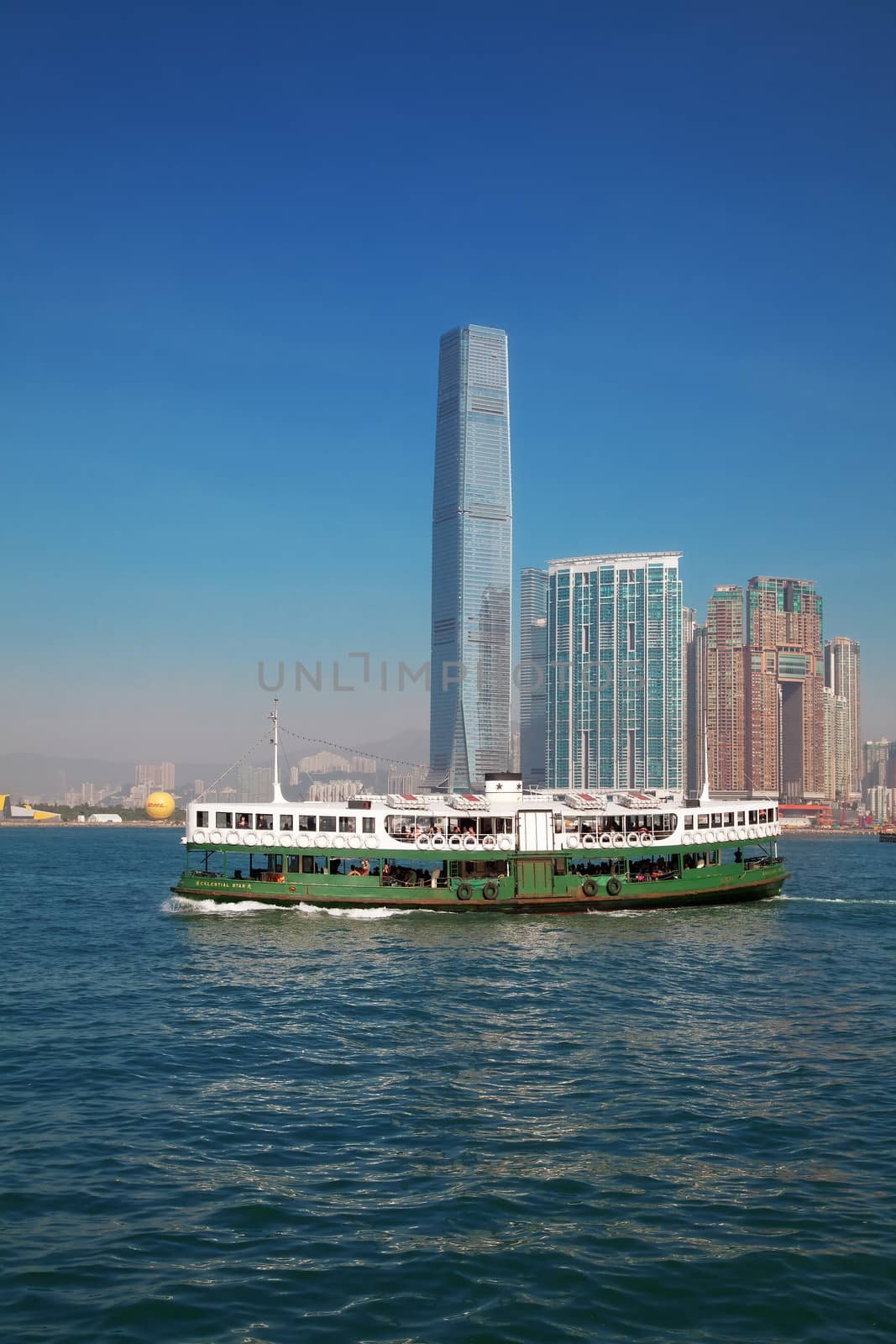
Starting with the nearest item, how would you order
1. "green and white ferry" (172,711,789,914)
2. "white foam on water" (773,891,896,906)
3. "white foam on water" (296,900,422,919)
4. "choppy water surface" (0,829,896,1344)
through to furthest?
"choppy water surface" (0,829,896,1344) → "white foam on water" (296,900,422,919) → "green and white ferry" (172,711,789,914) → "white foam on water" (773,891,896,906)

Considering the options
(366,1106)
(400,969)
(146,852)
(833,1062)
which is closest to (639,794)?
(400,969)

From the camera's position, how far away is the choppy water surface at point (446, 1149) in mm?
13906

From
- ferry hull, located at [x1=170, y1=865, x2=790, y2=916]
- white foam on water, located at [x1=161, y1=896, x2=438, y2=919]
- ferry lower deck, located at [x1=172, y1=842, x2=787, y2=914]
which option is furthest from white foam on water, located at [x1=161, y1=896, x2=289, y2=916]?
ferry lower deck, located at [x1=172, y1=842, x2=787, y2=914]

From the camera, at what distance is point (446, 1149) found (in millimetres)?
19703

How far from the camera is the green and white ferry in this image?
174 feet

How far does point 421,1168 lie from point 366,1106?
3.65 m

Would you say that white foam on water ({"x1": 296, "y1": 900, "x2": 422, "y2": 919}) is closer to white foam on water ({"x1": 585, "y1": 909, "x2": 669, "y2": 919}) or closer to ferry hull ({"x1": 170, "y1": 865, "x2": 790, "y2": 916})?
ferry hull ({"x1": 170, "y1": 865, "x2": 790, "y2": 916})

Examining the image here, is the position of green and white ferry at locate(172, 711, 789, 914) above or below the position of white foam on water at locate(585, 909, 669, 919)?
above

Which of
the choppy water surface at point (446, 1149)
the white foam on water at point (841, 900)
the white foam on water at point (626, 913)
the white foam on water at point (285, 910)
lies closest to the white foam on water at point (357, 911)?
the white foam on water at point (285, 910)

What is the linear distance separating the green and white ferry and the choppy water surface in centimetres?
1254

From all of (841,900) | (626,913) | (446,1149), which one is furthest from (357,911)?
(446,1149)

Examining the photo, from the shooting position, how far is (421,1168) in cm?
1867

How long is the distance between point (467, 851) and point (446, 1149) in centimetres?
3441

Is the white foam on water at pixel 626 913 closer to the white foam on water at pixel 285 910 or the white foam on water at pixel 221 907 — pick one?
the white foam on water at pixel 285 910
